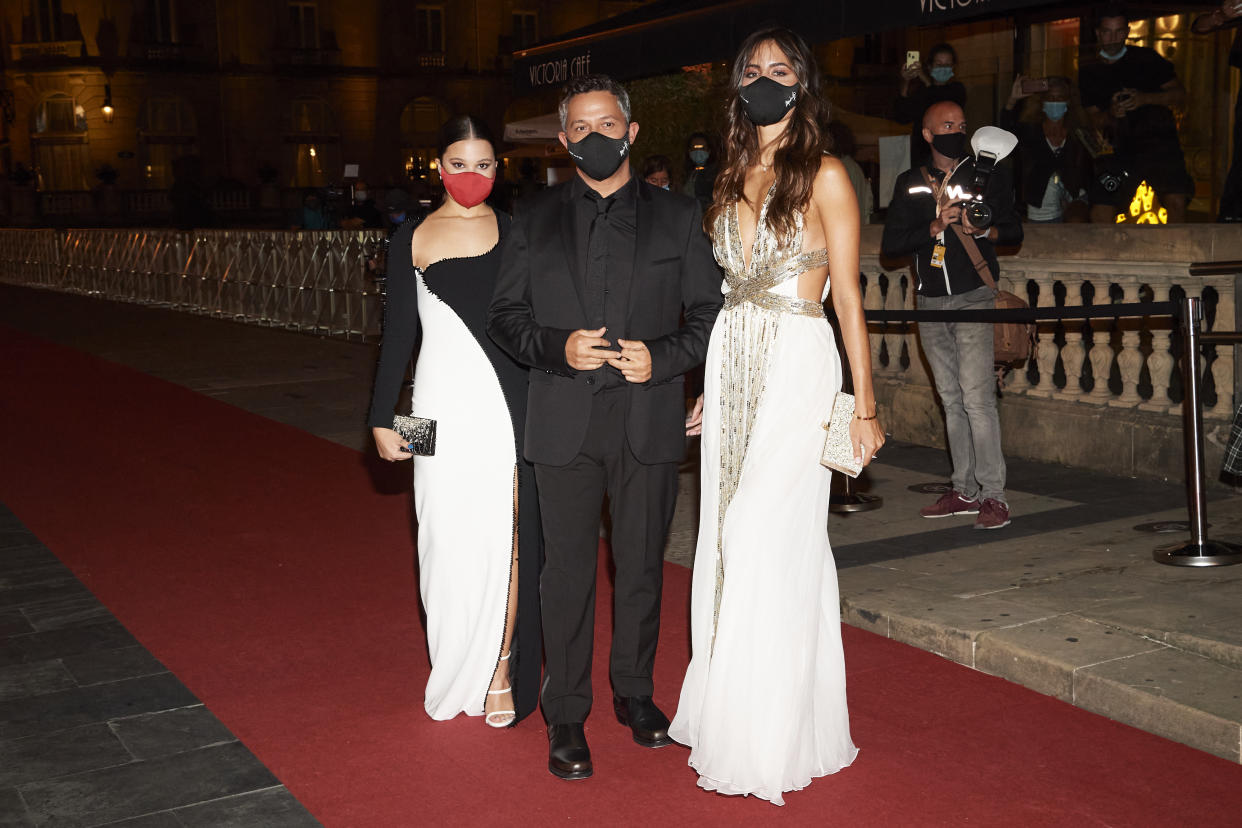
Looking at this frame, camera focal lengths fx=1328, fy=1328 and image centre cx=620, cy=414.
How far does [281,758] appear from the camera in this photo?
3924 mm

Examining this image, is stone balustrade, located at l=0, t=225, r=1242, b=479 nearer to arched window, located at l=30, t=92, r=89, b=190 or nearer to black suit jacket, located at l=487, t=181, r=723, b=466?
black suit jacket, located at l=487, t=181, r=723, b=466

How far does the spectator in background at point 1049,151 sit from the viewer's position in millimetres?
8305

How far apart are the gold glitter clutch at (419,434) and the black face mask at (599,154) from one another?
0.95 meters

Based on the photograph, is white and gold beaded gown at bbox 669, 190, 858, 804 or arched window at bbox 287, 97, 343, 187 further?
arched window at bbox 287, 97, 343, 187

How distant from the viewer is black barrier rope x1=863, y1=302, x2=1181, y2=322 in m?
5.55

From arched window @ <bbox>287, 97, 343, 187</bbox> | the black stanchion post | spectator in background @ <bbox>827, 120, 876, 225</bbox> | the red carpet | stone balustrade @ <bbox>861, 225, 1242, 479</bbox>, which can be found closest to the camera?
the red carpet

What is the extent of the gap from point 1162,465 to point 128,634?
5.17 meters

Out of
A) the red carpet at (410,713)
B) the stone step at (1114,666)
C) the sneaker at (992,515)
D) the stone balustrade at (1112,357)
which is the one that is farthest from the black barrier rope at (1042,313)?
the red carpet at (410,713)

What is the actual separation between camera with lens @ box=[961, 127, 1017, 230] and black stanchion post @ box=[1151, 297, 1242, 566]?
985 millimetres

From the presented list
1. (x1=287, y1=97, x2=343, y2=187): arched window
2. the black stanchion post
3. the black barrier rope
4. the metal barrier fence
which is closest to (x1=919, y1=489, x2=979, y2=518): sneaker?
the black barrier rope

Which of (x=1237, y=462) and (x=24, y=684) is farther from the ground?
(x=1237, y=462)

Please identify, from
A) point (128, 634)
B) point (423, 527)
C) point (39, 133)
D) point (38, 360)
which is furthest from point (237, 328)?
point (39, 133)

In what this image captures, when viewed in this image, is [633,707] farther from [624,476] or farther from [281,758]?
[281,758]

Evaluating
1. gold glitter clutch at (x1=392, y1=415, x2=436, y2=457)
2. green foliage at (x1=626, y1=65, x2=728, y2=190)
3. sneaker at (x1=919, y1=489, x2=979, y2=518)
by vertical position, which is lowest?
sneaker at (x1=919, y1=489, x2=979, y2=518)
